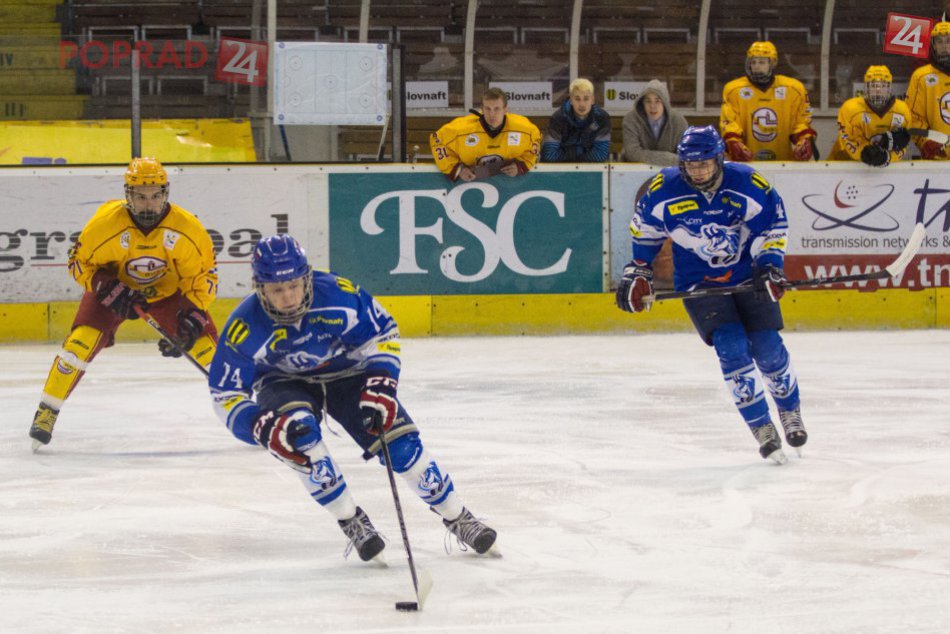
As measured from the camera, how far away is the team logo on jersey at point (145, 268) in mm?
6469

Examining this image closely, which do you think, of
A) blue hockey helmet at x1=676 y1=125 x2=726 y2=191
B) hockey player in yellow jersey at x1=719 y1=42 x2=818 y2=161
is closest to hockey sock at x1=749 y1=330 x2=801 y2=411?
blue hockey helmet at x1=676 y1=125 x2=726 y2=191

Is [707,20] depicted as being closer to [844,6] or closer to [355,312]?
[844,6]

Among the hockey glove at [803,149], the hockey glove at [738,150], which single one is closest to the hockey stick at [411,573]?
the hockey glove at [738,150]

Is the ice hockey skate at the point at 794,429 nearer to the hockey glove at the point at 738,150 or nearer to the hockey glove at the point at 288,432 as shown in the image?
the hockey glove at the point at 288,432

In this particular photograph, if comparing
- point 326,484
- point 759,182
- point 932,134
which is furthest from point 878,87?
point 326,484

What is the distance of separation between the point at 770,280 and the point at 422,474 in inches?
77.0

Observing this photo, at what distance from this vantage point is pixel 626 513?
4.77 meters

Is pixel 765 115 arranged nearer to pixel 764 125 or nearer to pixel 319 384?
pixel 764 125

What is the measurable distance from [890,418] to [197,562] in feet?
11.4

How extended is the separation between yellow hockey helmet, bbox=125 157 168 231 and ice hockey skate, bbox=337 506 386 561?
2538 mm

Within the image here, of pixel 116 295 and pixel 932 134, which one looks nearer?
pixel 116 295

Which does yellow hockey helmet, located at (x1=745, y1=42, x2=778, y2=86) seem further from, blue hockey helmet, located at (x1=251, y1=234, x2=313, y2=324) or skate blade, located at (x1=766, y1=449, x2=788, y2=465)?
blue hockey helmet, located at (x1=251, y1=234, x2=313, y2=324)

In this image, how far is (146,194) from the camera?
6.34 meters

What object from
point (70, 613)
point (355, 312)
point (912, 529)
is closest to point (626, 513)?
point (912, 529)
